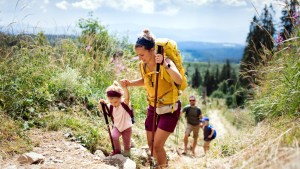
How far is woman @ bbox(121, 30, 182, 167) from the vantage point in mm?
4234

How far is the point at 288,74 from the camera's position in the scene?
14.4ft

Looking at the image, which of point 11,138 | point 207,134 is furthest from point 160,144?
point 207,134

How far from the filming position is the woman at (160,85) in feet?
13.9

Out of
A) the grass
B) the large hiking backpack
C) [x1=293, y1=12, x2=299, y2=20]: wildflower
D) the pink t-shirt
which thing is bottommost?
the grass

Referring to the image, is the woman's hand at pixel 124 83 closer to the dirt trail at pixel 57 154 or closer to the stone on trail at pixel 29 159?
the dirt trail at pixel 57 154

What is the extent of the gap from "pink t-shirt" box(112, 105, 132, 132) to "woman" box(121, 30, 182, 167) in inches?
25.2

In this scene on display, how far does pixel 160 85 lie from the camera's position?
4.50 metres

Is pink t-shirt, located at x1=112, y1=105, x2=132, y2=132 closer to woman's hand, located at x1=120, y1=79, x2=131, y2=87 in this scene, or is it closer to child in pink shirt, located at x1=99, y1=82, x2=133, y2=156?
child in pink shirt, located at x1=99, y1=82, x2=133, y2=156

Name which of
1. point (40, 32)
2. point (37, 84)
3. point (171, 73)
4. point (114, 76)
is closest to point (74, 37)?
point (40, 32)

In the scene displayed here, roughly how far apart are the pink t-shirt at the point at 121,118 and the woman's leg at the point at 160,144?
0.93 meters

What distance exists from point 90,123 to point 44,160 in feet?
6.15

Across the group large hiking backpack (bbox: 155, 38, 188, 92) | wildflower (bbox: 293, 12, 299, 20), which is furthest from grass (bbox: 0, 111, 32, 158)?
wildflower (bbox: 293, 12, 299, 20)

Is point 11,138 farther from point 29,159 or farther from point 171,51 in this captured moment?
point 171,51

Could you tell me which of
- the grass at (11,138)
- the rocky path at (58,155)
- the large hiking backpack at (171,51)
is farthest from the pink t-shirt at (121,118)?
the grass at (11,138)
